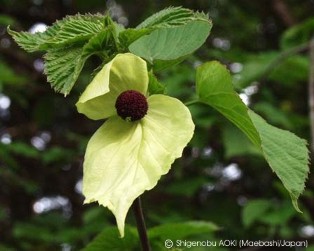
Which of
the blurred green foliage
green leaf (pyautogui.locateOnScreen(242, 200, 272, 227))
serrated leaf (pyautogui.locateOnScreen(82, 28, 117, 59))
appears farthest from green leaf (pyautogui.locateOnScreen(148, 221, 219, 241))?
green leaf (pyautogui.locateOnScreen(242, 200, 272, 227))

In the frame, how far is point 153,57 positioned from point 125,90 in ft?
0.40

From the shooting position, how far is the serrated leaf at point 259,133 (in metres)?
0.80

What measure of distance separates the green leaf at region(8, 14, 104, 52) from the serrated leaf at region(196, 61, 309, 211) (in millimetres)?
188

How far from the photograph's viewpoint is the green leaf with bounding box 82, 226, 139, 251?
103cm

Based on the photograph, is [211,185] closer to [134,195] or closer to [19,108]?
[19,108]

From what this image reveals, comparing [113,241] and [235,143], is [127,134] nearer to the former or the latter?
[113,241]

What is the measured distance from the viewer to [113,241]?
106cm

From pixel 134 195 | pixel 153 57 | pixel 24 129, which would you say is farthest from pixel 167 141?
pixel 24 129

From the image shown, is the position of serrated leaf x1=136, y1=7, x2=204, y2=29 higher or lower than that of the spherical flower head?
higher

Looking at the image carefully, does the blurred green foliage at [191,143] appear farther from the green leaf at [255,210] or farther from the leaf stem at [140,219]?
the leaf stem at [140,219]

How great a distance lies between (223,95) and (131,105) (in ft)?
0.51

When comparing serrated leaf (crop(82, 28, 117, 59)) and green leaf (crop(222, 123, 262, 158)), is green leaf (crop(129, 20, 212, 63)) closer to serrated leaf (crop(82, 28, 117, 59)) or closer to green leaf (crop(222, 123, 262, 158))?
serrated leaf (crop(82, 28, 117, 59))

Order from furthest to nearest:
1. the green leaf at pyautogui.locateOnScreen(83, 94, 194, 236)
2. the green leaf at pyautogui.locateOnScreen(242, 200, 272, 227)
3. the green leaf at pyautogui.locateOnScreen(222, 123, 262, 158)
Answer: the green leaf at pyautogui.locateOnScreen(242, 200, 272, 227), the green leaf at pyautogui.locateOnScreen(222, 123, 262, 158), the green leaf at pyautogui.locateOnScreen(83, 94, 194, 236)

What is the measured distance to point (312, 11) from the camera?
3990 millimetres
